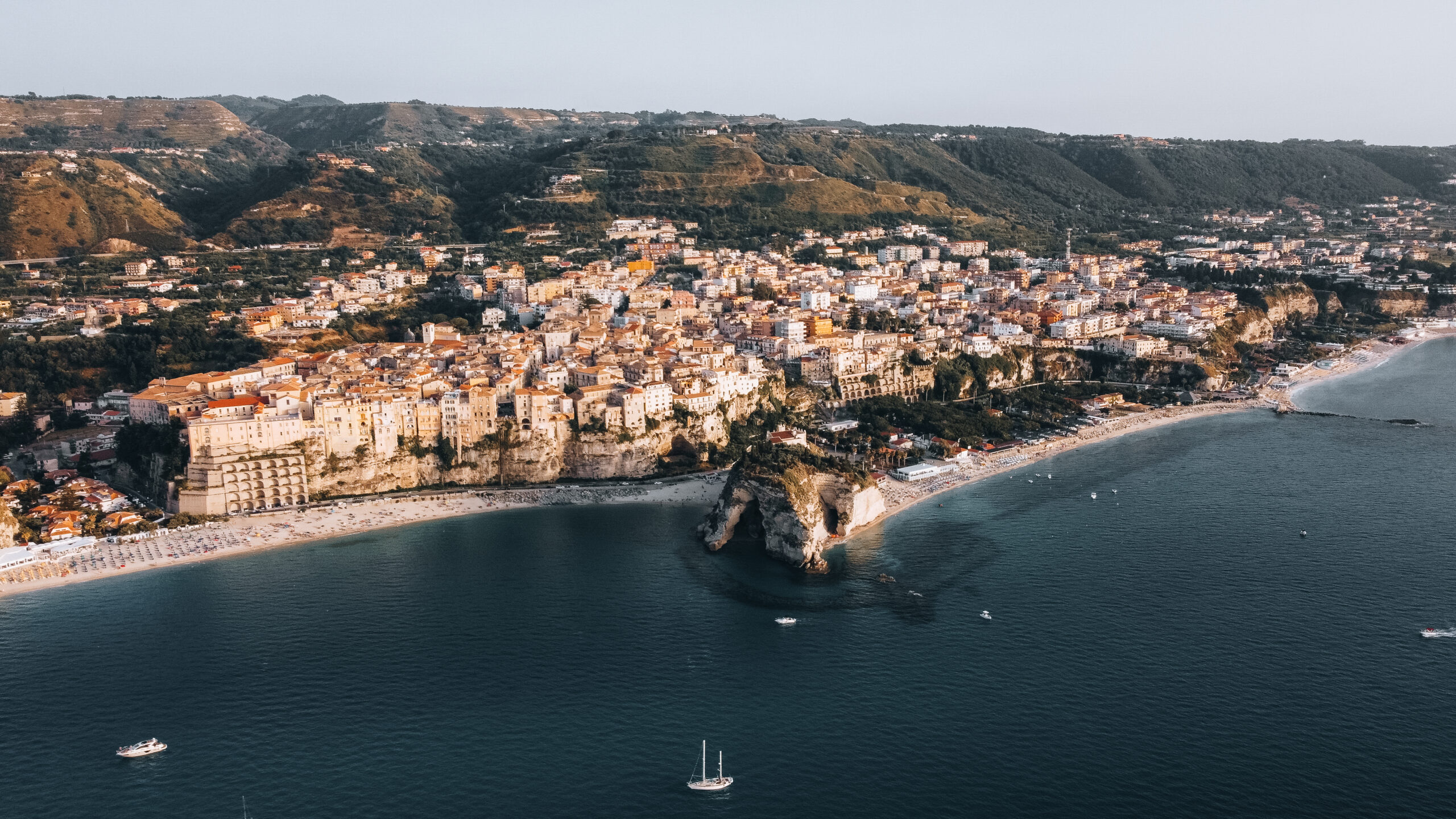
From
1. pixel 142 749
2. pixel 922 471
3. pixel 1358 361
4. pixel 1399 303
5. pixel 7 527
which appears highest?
pixel 1399 303

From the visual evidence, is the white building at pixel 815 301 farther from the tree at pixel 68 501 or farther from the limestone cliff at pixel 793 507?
the tree at pixel 68 501

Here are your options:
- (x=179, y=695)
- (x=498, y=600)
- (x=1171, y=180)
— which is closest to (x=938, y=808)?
(x=498, y=600)

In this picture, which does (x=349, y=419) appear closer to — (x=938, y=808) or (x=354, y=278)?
(x=938, y=808)

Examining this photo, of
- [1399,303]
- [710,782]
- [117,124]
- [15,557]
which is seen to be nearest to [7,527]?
[15,557]

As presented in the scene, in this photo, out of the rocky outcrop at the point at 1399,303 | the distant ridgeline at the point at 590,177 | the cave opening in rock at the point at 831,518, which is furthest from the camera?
the distant ridgeline at the point at 590,177

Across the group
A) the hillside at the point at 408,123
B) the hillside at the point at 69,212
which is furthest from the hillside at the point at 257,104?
the hillside at the point at 69,212

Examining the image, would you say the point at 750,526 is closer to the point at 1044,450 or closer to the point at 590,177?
the point at 1044,450

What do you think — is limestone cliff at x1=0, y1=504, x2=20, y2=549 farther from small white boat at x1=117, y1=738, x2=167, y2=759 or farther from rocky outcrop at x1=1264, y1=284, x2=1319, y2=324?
rocky outcrop at x1=1264, y1=284, x2=1319, y2=324
